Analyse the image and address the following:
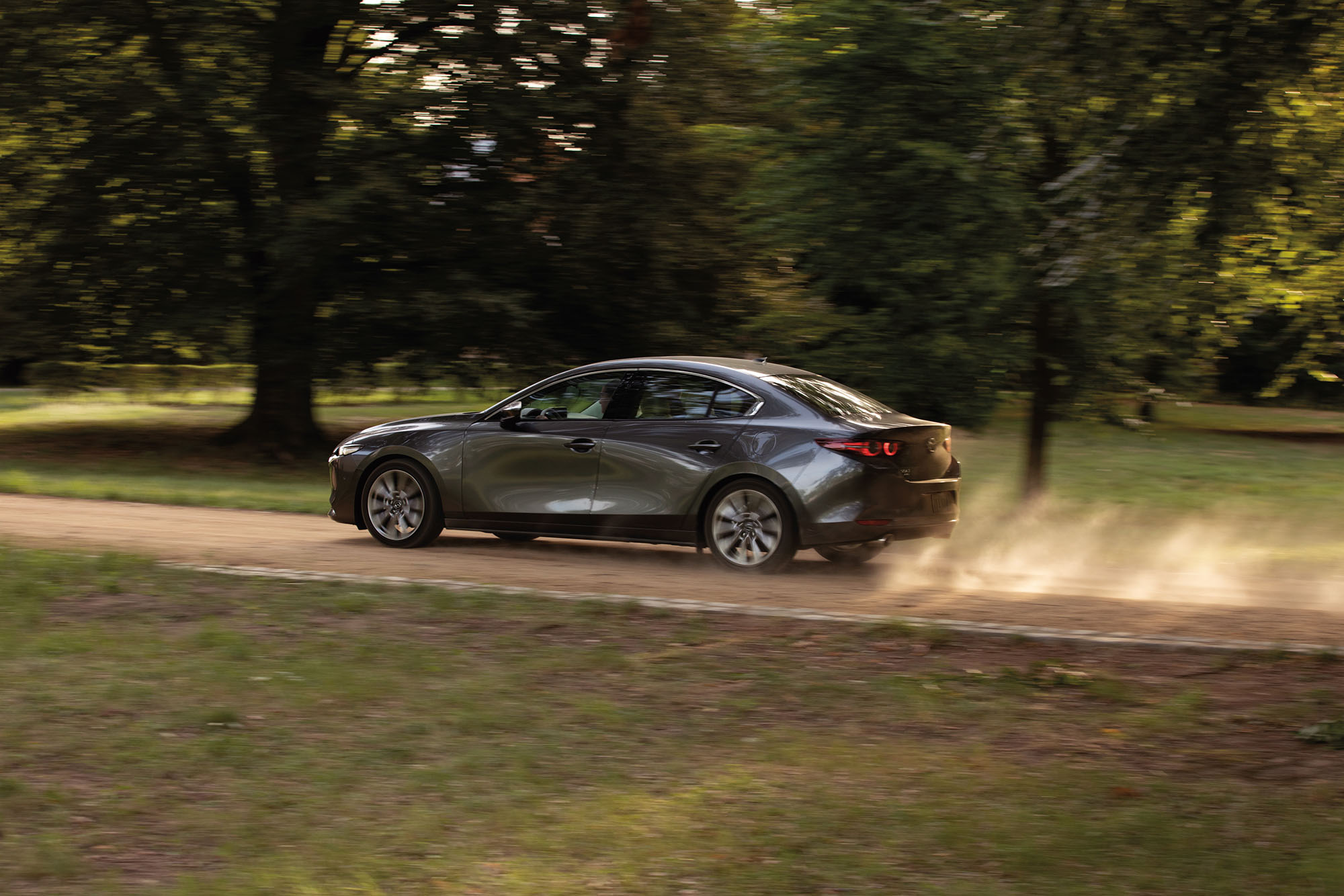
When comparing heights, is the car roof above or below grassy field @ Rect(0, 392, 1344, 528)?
above

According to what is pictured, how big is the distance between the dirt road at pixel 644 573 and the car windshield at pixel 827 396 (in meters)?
1.21

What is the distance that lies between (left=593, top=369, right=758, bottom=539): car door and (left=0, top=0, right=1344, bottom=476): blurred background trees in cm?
381

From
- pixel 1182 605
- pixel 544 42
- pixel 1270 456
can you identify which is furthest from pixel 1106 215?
pixel 1270 456

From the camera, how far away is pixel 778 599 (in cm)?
938

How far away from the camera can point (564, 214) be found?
2175 cm

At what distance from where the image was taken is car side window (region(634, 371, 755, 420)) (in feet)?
35.6

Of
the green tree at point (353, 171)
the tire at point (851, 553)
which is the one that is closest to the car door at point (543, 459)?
the tire at point (851, 553)

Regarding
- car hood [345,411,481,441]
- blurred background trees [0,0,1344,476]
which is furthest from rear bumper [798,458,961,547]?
blurred background trees [0,0,1344,476]

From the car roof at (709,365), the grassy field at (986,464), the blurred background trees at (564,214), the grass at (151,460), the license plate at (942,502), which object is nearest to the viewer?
the license plate at (942,502)

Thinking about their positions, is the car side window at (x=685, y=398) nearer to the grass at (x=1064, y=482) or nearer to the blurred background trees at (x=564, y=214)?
the grass at (x=1064, y=482)

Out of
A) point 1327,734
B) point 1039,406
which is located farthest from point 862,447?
point 1039,406

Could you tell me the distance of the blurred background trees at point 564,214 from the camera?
1434 centimetres

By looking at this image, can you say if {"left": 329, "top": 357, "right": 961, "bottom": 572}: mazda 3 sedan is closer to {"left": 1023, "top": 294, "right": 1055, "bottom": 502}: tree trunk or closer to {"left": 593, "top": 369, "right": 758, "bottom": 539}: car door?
{"left": 593, "top": 369, "right": 758, "bottom": 539}: car door

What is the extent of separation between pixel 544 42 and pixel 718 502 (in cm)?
1244
